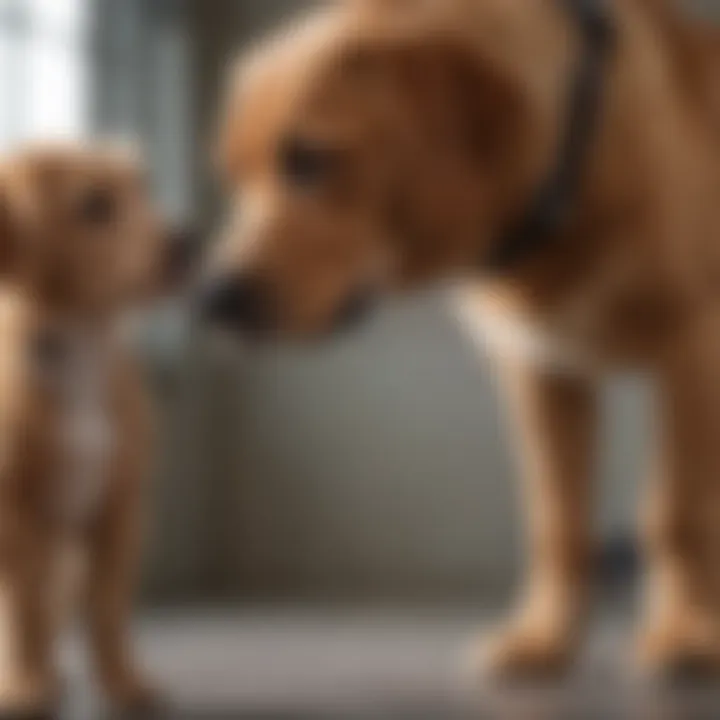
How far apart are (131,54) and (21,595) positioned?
41.0 inches

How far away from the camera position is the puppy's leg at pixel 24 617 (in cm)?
102

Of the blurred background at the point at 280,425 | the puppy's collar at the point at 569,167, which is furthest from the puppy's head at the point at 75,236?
the blurred background at the point at 280,425

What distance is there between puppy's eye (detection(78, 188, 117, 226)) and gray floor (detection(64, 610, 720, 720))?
0.31 meters

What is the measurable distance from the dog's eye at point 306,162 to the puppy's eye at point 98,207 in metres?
0.17

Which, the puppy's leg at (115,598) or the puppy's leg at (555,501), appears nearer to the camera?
the puppy's leg at (115,598)

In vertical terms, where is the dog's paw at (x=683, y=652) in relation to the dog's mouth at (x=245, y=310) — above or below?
below

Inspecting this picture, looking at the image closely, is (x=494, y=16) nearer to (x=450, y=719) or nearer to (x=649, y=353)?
(x=649, y=353)

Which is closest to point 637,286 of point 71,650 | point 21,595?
point 21,595

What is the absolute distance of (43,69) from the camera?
6.06 feet

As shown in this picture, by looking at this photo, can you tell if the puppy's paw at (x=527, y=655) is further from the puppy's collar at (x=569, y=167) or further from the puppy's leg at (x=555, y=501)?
the puppy's collar at (x=569, y=167)

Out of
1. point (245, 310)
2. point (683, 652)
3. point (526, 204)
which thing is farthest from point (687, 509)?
point (245, 310)

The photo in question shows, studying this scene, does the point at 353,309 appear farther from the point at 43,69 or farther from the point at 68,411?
the point at 43,69

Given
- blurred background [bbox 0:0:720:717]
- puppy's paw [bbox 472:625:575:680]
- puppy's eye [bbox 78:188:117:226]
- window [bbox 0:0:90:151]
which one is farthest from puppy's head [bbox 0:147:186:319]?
blurred background [bbox 0:0:720:717]

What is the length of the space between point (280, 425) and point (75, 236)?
83cm
